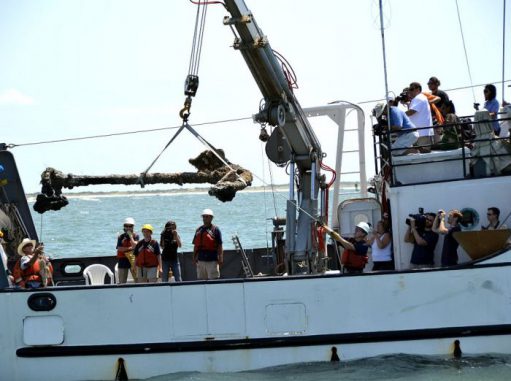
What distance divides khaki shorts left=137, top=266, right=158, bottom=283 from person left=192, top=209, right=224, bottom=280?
0.60m

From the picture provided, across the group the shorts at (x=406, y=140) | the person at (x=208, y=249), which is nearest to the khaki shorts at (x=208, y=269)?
the person at (x=208, y=249)

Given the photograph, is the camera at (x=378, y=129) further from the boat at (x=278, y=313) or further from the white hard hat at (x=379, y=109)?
the boat at (x=278, y=313)

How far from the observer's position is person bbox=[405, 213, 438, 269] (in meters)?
12.2

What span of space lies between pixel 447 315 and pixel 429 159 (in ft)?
6.89

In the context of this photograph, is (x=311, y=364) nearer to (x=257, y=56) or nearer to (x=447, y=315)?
(x=447, y=315)

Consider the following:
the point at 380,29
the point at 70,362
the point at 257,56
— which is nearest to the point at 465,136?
the point at 380,29

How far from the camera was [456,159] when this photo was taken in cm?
1258

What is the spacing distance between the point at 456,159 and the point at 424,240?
3.87 ft

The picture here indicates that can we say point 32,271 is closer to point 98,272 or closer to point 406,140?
point 98,272

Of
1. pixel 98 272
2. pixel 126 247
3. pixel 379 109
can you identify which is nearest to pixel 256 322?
pixel 126 247

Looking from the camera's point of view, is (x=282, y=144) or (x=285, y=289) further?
(x=282, y=144)

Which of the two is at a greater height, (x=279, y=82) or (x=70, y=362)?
(x=279, y=82)

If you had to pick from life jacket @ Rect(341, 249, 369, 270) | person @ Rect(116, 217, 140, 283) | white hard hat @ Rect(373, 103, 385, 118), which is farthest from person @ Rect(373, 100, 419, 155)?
person @ Rect(116, 217, 140, 283)

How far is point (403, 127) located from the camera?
42.2 feet
